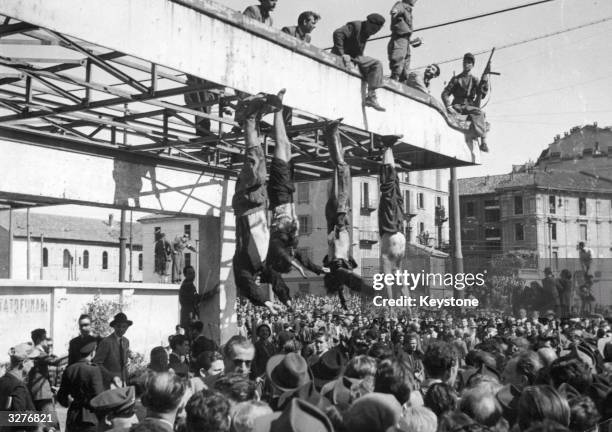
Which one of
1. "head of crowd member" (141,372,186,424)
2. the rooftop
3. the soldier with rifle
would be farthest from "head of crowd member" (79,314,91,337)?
the rooftop

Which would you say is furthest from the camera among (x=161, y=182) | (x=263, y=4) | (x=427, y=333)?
(x=427, y=333)

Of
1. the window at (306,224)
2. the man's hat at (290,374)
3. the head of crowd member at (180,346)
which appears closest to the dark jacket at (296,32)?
the head of crowd member at (180,346)

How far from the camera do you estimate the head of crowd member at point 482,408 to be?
4875 millimetres

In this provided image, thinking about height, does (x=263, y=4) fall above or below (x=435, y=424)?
above

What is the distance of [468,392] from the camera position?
5.11 meters

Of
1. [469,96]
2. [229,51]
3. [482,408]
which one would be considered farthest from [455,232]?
[482,408]

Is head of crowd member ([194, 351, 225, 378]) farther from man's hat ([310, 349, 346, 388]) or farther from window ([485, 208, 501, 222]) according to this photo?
window ([485, 208, 501, 222])

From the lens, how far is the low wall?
14.6 meters

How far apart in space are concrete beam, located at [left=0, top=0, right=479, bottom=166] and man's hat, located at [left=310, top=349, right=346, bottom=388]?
14.2 feet

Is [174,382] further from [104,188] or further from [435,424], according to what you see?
[104,188]

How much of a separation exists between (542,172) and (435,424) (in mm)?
81294

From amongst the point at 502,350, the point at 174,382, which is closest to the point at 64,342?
the point at 502,350

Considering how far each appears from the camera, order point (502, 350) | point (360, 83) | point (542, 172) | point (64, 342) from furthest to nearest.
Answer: point (542, 172) → point (64, 342) → point (360, 83) → point (502, 350)

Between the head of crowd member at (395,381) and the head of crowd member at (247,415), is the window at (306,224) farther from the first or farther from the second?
the head of crowd member at (247,415)
